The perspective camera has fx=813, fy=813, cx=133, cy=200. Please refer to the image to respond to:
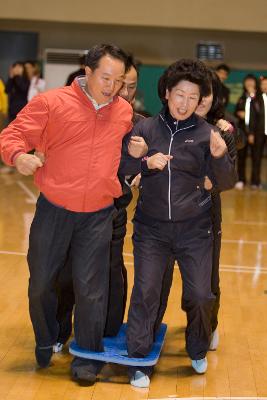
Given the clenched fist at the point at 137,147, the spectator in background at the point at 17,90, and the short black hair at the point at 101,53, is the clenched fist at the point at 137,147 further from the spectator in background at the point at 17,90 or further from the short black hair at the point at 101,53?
the spectator in background at the point at 17,90

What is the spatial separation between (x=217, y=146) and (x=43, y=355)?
57.4 inches

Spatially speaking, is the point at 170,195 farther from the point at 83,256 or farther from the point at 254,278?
the point at 254,278

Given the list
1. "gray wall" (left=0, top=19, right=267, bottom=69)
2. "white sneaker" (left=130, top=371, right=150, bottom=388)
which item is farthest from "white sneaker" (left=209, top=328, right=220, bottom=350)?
"gray wall" (left=0, top=19, right=267, bottom=69)

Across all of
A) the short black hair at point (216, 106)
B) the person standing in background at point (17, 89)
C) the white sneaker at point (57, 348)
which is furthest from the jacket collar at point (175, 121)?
the person standing in background at point (17, 89)

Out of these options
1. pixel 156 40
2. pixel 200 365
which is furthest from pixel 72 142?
pixel 156 40

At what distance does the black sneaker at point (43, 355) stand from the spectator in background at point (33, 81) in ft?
31.1

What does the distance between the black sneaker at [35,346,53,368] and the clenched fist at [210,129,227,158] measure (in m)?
1.37

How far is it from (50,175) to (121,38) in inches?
522

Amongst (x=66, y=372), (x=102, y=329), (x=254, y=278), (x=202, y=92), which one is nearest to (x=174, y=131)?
(x=202, y=92)

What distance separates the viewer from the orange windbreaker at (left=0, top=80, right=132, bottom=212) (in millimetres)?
4000

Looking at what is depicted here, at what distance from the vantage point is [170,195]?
4180mm

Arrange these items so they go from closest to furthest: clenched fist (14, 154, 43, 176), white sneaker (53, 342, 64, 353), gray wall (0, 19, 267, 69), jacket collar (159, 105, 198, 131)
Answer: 1. clenched fist (14, 154, 43, 176)
2. jacket collar (159, 105, 198, 131)
3. white sneaker (53, 342, 64, 353)
4. gray wall (0, 19, 267, 69)

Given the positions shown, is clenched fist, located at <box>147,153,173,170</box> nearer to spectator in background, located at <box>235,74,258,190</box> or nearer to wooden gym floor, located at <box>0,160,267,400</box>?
wooden gym floor, located at <box>0,160,267,400</box>

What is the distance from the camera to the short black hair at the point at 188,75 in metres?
4.10
